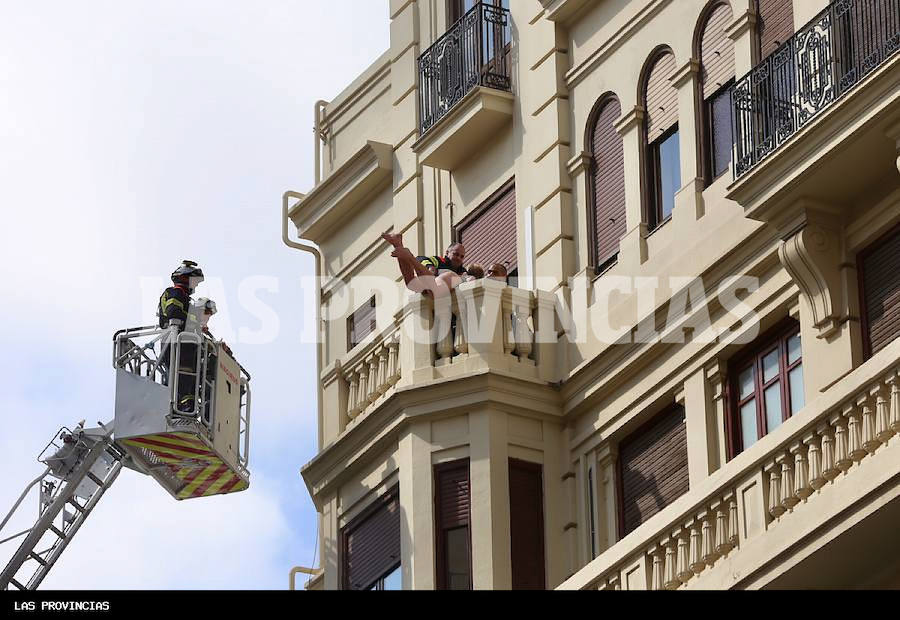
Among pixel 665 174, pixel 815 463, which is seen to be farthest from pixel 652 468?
pixel 815 463

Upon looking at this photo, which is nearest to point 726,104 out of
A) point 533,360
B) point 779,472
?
point 533,360

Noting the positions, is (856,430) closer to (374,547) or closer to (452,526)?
(452,526)

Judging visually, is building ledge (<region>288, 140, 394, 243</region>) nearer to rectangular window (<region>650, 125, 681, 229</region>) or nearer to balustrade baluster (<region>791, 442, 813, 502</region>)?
rectangular window (<region>650, 125, 681, 229</region>)

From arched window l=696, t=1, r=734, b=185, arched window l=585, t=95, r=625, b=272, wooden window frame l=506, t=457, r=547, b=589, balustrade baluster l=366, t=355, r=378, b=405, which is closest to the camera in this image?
arched window l=696, t=1, r=734, b=185

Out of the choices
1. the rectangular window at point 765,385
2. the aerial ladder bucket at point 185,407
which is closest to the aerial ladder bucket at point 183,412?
the aerial ladder bucket at point 185,407

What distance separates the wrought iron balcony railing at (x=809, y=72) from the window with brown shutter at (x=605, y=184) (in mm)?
3328

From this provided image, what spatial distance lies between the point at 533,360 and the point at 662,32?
395cm

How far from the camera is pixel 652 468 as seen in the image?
29.0m

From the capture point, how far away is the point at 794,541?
22.9 meters

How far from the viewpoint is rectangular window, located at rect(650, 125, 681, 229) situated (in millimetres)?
29578

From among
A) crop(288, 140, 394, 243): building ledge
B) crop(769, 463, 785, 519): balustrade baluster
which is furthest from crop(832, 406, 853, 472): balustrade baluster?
crop(288, 140, 394, 243): building ledge

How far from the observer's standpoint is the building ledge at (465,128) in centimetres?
3244

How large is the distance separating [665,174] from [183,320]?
317 inches

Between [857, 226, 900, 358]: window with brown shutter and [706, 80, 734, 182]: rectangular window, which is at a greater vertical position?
[706, 80, 734, 182]: rectangular window
